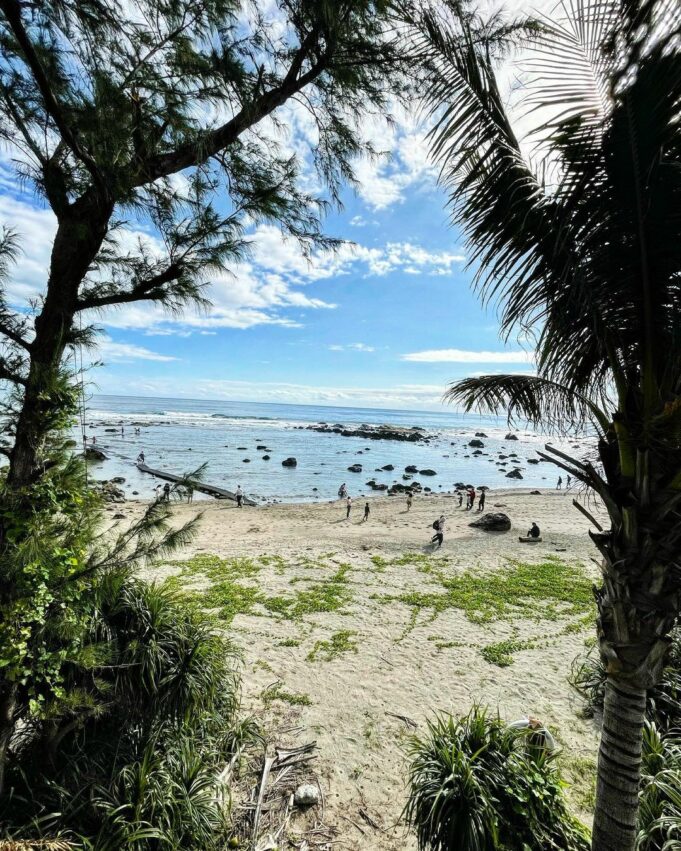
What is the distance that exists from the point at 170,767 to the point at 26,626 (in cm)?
263

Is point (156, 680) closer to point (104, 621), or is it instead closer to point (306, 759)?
point (104, 621)

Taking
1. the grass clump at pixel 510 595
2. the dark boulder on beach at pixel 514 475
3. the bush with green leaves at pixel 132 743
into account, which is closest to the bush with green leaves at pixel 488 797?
the bush with green leaves at pixel 132 743

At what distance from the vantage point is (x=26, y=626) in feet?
9.27

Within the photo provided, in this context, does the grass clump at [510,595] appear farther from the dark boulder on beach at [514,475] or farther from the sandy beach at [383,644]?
the dark boulder on beach at [514,475]

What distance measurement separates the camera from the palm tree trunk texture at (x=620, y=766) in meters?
2.80

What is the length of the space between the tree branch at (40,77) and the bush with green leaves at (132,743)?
10.3 ft

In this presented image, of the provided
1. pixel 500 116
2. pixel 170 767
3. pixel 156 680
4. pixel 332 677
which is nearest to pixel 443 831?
pixel 170 767

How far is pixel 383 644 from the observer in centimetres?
788

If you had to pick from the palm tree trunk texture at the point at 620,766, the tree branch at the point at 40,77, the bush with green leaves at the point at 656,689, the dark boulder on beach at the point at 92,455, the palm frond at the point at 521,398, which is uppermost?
the tree branch at the point at 40,77

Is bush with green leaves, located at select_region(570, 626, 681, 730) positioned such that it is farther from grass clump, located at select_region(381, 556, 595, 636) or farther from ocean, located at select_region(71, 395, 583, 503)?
ocean, located at select_region(71, 395, 583, 503)

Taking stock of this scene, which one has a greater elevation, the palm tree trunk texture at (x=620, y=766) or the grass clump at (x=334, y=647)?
the palm tree trunk texture at (x=620, y=766)

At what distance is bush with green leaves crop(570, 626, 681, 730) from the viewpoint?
5.09m

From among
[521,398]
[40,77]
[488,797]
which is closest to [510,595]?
[488,797]

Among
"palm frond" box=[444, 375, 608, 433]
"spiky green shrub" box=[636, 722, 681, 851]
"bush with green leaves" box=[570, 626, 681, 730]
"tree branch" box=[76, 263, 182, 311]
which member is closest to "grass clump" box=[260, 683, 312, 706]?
"spiky green shrub" box=[636, 722, 681, 851]
